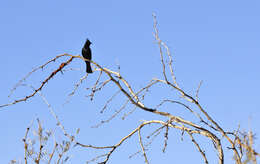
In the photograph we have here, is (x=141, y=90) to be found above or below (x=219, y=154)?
above

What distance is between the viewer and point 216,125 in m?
2.38

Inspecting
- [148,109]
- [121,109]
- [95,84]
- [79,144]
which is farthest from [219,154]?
[95,84]

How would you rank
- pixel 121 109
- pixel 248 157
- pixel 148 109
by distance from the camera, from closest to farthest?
pixel 248 157, pixel 148 109, pixel 121 109

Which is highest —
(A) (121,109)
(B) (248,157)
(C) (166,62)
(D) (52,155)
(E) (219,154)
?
(D) (52,155)

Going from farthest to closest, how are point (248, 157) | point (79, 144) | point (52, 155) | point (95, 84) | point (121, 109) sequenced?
point (52, 155), point (95, 84), point (121, 109), point (79, 144), point (248, 157)

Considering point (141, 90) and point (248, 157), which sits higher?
point (141, 90)

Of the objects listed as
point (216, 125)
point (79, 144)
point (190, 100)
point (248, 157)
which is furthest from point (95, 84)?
point (248, 157)

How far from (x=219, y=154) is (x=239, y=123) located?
28cm

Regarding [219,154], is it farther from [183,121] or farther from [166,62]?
[166,62]

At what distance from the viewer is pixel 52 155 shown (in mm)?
4504

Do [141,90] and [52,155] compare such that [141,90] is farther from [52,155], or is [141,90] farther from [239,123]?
[52,155]

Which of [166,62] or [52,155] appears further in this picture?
[52,155]

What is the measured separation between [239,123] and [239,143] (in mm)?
232

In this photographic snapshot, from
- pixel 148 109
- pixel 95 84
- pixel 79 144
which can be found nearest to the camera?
pixel 148 109
